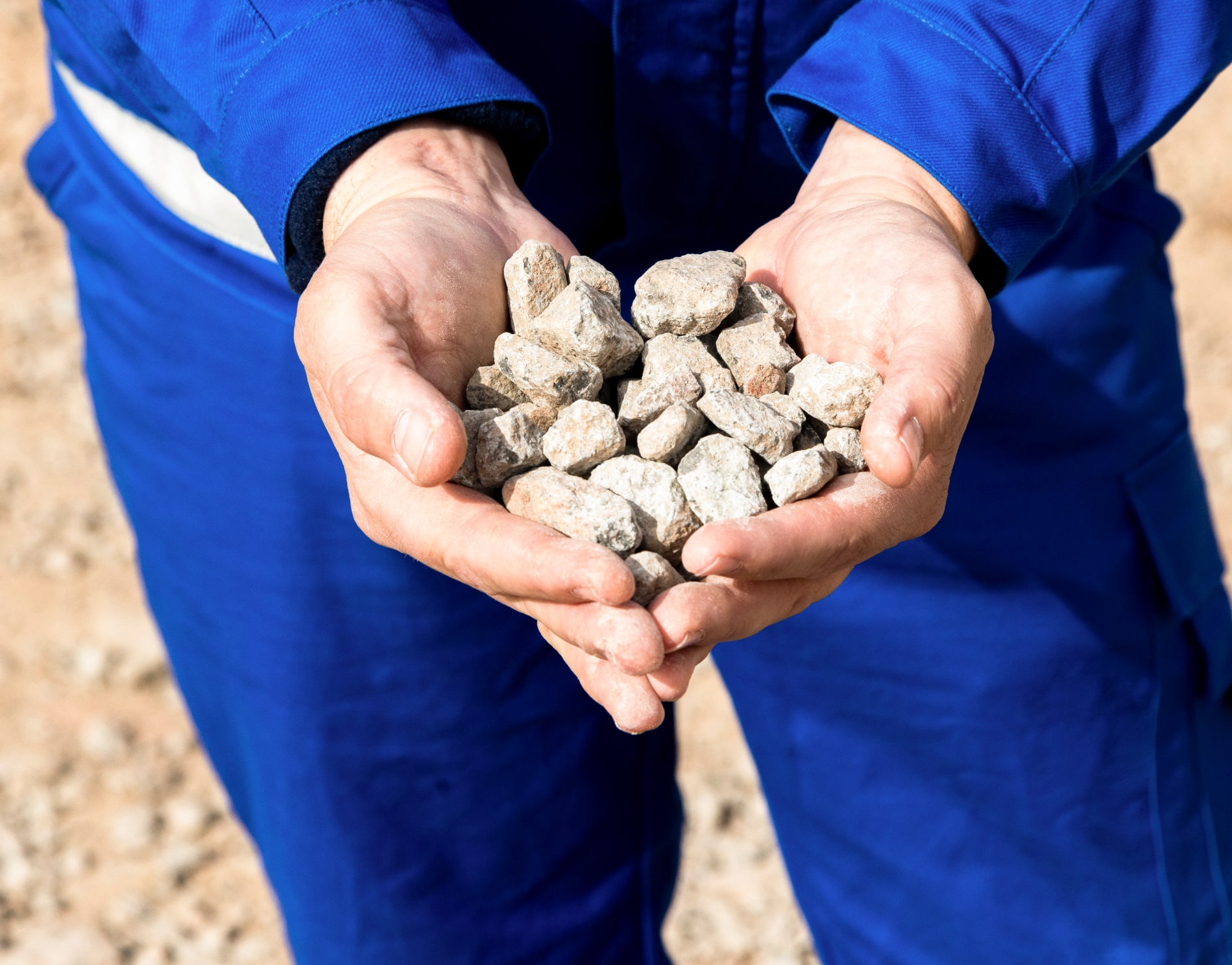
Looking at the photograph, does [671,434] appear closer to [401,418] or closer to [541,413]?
[541,413]

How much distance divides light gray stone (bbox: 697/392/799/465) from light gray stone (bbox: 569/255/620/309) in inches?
6.7

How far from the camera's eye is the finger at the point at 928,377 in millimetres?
993

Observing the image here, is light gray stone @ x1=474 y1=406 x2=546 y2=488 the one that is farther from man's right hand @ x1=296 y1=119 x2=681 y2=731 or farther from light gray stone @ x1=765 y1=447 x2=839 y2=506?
light gray stone @ x1=765 y1=447 x2=839 y2=506

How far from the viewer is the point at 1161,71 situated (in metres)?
1.23

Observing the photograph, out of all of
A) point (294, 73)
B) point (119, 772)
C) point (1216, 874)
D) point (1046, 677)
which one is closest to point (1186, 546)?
point (1046, 677)

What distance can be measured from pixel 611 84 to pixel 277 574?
0.65m

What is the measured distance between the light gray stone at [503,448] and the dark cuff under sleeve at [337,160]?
0.24 meters

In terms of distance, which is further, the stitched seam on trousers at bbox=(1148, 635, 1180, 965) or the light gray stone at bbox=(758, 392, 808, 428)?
the stitched seam on trousers at bbox=(1148, 635, 1180, 965)

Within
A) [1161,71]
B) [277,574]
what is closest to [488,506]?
[277,574]

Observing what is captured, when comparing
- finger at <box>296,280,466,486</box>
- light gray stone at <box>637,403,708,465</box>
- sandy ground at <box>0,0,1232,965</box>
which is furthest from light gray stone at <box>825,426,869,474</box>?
sandy ground at <box>0,0,1232,965</box>

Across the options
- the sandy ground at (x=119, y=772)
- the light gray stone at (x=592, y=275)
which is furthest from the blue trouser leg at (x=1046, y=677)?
the sandy ground at (x=119, y=772)

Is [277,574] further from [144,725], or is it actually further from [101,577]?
[101,577]

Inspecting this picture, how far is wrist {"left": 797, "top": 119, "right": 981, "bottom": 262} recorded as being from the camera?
48.7 inches

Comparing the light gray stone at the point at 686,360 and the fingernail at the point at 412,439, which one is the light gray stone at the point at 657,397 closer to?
the light gray stone at the point at 686,360
